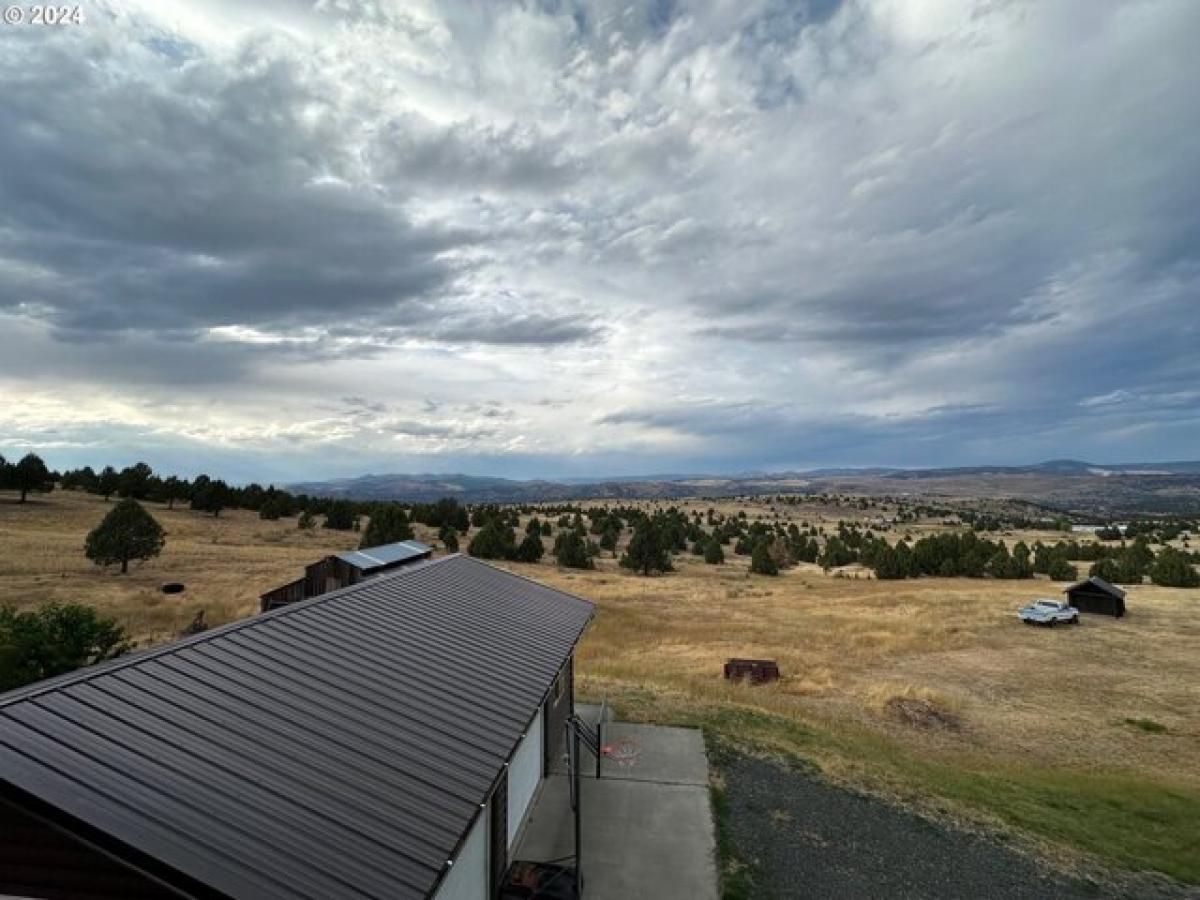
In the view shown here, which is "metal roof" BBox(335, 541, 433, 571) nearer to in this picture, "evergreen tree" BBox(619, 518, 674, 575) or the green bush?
the green bush

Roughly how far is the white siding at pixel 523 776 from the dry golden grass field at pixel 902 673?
7239 millimetres

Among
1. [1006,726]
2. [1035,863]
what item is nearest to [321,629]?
[1035,863]

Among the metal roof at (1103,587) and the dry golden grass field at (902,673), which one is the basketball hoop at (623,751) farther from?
the metal roof at (1103,587)

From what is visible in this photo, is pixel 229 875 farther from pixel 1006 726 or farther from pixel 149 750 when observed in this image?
pixel 1006 726

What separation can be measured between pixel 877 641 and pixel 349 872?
3803 centimetres

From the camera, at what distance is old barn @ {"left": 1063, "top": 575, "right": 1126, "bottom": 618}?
45.3 metres

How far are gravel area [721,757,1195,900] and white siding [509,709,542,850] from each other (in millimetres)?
4565

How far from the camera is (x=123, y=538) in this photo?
4169 cm

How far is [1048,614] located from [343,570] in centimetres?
4310

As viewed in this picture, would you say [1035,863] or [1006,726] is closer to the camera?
[1035,863]

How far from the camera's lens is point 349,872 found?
6.12 metres

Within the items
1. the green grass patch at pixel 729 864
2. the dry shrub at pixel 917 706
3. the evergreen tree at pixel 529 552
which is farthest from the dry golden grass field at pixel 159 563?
the dry shrub at pixel 917 706

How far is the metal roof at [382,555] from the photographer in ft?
67.2

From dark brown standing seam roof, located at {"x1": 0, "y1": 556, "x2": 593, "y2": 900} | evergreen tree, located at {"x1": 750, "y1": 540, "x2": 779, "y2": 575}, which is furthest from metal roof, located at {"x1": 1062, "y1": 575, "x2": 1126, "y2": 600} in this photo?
dark brown standing seam roof, located at {"x1": 0, "y1": 556, "x2": 593, "y2": 900}
